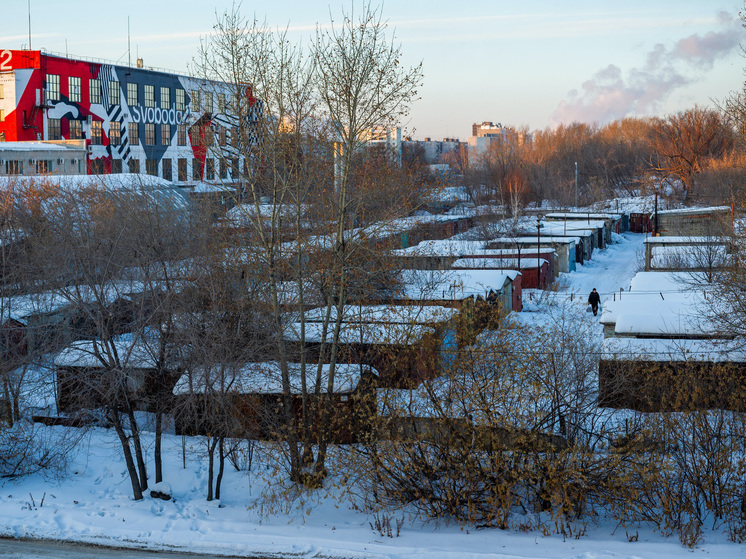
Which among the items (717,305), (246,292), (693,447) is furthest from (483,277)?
(693,447)

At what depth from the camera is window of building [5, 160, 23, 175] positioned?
37375 millimetres

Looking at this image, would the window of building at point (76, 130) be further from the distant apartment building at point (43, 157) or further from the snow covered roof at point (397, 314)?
the snow covered roof at point (397, 314)

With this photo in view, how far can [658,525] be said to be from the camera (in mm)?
9828

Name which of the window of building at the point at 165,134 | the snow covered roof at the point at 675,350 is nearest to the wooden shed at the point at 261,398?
the snow covered roof at the point at 675,350

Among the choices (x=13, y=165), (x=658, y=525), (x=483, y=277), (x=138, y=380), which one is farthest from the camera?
(x=13, y=165)

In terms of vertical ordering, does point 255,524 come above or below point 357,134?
below

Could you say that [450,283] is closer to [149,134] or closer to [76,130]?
[76,130]

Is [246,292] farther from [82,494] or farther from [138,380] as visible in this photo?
[82,494]

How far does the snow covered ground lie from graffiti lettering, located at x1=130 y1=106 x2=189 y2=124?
37593mm

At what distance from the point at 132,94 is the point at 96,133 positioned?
4.01 metres

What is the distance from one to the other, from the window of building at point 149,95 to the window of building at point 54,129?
6.21 m

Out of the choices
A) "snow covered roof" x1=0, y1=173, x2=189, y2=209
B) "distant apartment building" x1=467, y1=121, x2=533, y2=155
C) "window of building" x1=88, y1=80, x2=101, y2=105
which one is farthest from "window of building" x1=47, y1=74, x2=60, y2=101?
"distant apartment building" x1=467, y1=121, x2=533, y2=155

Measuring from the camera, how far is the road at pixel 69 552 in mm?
9211

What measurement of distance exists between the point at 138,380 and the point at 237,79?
5759 millimetres
